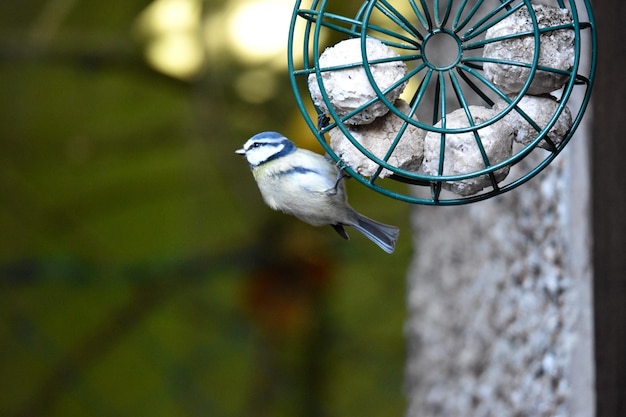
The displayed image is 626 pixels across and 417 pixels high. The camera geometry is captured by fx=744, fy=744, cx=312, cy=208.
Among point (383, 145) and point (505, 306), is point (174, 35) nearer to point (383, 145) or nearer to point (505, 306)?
point (505, 306)

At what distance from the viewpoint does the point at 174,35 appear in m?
2.70

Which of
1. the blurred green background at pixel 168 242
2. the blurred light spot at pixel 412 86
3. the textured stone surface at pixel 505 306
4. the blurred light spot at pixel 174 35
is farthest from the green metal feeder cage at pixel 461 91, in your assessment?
the blurred light spot at pixel 174 35

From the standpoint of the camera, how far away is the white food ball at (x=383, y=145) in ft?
2.83


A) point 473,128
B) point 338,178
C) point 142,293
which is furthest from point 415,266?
point 473,128

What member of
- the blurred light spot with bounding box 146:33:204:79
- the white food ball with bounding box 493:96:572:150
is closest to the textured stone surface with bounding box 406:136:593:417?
the white food ball with bounding box 493:96:572:150

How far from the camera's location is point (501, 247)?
5.89ft

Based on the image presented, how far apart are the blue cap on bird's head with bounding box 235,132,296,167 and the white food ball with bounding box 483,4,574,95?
11.0 inches

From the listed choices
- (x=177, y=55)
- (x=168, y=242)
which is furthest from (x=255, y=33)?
(x=168, y=242)

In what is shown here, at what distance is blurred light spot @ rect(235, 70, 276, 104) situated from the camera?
2814 millimetres

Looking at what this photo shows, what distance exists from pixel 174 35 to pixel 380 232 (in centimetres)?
190

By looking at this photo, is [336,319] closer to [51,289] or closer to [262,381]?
[262,381]

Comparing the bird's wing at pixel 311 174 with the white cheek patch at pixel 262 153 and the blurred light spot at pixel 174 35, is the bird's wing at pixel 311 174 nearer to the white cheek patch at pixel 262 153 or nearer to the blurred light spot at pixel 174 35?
the white cheek patch at pixel 262 153

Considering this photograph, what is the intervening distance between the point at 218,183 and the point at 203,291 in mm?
527

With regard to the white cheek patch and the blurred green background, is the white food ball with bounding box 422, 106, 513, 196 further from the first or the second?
the blurred green background
